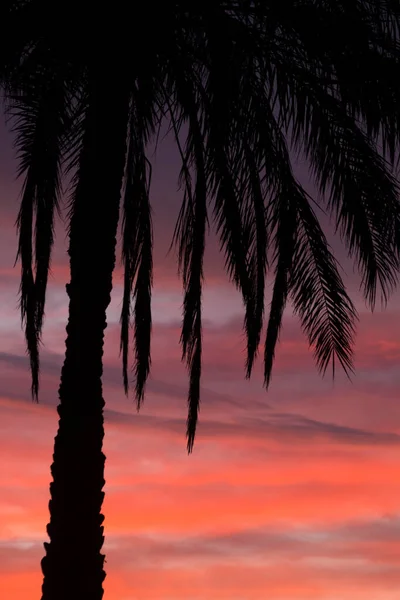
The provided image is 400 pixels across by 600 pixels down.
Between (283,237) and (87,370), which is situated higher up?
(283,237)

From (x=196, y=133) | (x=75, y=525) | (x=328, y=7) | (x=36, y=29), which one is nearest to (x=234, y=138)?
(x=196, y=133)

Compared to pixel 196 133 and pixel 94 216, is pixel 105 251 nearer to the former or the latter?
pixel 94 216

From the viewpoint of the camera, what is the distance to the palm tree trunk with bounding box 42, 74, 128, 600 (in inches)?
395

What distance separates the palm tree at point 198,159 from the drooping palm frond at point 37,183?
0.08 feet

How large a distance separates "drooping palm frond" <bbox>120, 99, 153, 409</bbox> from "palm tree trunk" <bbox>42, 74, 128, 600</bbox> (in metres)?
1.97

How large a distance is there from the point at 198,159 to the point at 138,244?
2118 mm

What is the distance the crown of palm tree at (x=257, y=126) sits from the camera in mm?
10539

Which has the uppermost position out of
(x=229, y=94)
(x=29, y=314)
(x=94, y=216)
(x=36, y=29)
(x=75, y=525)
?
(x=36, y=29)

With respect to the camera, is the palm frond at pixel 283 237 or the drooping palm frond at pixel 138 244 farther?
the drooping palm frond at pixel 138 244

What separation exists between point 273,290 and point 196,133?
6.50ft

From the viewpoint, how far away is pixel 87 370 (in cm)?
1037

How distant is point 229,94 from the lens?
8.92m

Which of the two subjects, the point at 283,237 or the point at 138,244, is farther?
the point at 138,244

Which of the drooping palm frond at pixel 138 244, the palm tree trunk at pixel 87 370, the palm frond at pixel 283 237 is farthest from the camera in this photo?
the drooping palm frond at pixel 138 244
